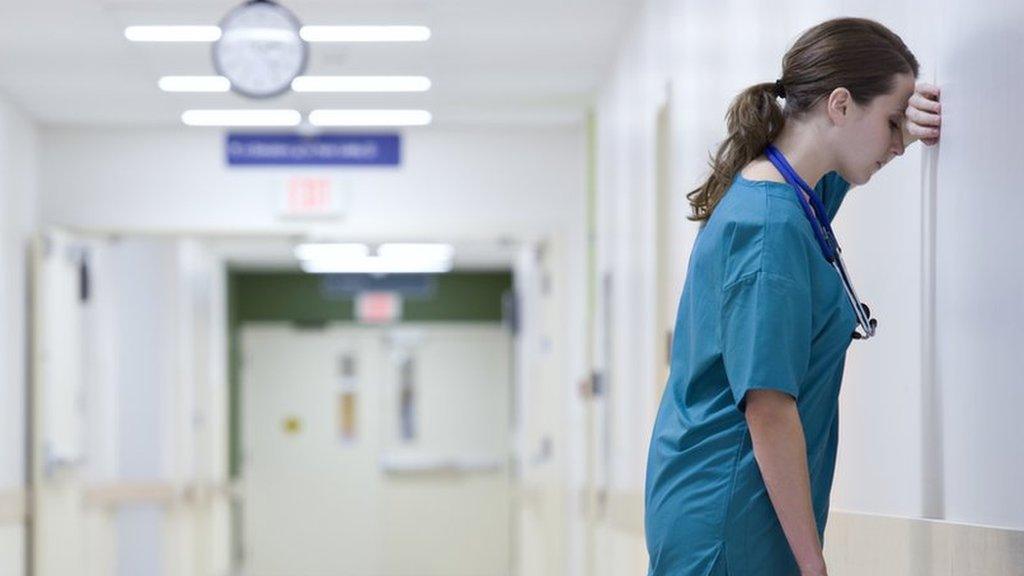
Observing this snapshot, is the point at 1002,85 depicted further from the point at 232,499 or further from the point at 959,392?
the point at 232,499

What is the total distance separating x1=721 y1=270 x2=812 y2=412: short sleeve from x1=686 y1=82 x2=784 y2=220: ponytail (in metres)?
0.23

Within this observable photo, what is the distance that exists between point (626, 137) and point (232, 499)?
850 centimetres

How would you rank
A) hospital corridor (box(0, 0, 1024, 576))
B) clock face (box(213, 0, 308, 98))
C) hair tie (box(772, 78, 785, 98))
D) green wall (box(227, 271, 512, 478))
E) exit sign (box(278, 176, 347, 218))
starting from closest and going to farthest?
hospital corridor (box(0, 0, 1024, 576)), hair tie (box(772, 78, 785, 98)), clock face (box(213, 0, 308, 98)), exit sign (box(278, 176, 347, 218)), green wall (box(227, 271, 512, 478))

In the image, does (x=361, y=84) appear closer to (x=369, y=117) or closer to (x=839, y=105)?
(x=369, y=117)

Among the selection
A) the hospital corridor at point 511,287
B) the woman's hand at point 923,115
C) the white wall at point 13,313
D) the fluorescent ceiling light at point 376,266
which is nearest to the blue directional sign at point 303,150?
the hospital corridor at point 511,287

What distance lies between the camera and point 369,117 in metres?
8.27

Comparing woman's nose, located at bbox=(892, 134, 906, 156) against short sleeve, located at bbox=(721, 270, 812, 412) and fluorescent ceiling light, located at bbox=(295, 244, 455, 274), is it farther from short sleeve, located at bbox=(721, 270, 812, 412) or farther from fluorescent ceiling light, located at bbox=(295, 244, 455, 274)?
fluorescent ceiling light, located at bbox=(295, 244, 455, 274)

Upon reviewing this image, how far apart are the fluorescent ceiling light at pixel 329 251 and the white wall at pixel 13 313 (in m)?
4.28

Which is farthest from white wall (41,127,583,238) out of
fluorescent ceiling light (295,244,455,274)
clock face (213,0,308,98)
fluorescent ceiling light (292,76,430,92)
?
fluorescent ceiling light (295,244,455,274)

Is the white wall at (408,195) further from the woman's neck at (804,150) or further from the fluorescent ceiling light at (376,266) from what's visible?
the woman's neck at (804,150)

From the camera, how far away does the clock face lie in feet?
18.3

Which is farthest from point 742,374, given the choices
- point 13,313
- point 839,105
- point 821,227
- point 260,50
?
point 13,313

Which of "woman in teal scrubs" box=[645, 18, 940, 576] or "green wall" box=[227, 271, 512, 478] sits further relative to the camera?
"green wall" box=[227, 271, 512, 478]

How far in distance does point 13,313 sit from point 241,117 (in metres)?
1.48
